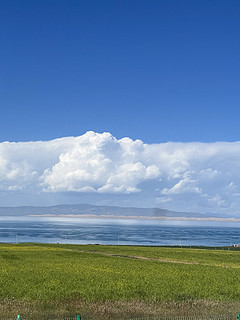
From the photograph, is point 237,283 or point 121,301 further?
point 237,283

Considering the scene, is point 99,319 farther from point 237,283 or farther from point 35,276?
point 237,283

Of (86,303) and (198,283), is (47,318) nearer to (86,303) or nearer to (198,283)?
(86,303)

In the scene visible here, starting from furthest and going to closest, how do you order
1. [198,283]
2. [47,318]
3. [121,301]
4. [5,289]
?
[198,283] → [5,289] → [121,301] → [47,318]

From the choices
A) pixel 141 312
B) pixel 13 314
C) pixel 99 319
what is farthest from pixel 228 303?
pixel 13 314

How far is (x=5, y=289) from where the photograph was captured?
105ft

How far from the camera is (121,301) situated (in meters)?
28.7

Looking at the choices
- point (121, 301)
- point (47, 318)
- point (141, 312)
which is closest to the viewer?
point (47, 318)

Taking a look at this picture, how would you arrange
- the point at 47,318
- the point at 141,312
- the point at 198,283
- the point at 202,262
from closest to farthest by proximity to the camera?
the point at 47,318 < the point at 141,312 < the point at 198,283 < the point at 202,262

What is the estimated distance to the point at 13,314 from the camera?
24516 millimetres

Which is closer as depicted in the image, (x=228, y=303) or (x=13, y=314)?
(x=13, y=314)

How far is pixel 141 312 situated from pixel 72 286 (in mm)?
9317

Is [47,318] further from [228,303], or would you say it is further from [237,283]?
[237,283]

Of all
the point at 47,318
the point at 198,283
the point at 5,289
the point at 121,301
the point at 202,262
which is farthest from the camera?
the point at 202,262

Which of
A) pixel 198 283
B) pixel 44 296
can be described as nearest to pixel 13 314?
pixel 44 296
